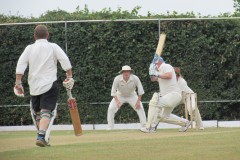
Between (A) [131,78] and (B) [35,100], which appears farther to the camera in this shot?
(A) [131,78]

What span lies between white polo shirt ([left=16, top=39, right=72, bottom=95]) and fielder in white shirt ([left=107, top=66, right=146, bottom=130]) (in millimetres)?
10047

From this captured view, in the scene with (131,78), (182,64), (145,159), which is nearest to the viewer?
(145,159)

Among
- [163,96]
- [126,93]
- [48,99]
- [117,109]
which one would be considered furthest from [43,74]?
[117,109]

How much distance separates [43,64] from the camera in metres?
15.5

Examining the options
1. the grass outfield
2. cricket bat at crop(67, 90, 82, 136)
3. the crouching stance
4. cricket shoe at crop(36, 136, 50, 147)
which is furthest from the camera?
the crouching stance

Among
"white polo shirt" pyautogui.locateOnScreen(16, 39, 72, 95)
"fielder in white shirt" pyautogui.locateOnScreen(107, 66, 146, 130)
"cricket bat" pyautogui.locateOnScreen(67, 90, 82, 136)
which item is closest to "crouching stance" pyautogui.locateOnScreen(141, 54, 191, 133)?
"fielder in white shirt" pyautogui.locateOnScreen(107, 66, 146, 130)

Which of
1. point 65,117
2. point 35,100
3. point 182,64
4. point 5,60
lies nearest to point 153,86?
point 182,64

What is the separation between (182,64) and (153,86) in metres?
1.15

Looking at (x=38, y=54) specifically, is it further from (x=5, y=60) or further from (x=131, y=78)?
(x=5, y=60)

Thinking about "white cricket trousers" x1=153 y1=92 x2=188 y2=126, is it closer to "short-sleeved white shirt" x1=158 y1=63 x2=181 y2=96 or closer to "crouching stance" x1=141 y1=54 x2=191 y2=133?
"crouching stance" x1=141 y1=54 x2=191 y2=133

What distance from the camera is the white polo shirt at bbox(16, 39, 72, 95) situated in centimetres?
1544

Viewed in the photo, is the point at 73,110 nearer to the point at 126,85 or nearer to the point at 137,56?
the point at 126,85

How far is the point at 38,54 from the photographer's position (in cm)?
1553

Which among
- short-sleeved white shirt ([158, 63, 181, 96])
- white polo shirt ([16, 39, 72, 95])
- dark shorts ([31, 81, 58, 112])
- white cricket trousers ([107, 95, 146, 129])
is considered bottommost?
white cricket trousers ([107, 95, 146, 129])
